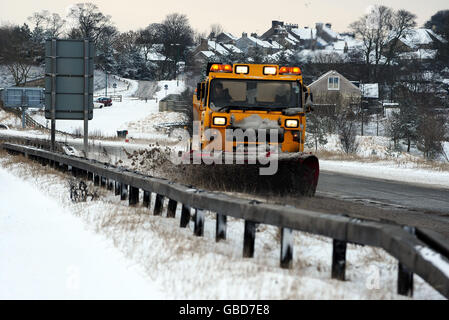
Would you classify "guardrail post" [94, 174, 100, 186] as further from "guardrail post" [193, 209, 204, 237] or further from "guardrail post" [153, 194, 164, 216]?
"guardrail post" [193, 209, 204, 237]

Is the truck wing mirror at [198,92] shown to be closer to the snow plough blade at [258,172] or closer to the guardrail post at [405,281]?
the snow plough blade at [258,172]

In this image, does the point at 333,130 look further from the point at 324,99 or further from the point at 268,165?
the point at 268,165

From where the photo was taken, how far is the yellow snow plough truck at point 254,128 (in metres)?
12.6

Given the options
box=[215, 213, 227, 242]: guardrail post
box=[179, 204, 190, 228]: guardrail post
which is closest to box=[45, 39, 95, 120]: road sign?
box=[179, 204, 190, 228]: guardrail post

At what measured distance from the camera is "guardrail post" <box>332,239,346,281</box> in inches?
244

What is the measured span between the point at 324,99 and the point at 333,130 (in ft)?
81.3

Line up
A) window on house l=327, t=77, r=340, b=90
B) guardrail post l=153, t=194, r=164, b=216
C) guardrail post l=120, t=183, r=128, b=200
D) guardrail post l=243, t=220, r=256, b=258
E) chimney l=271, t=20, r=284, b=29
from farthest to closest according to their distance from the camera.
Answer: chimney l=271, t=20, r=284, b=29, window on house l=327, t=77, r=340, b=90, guardrail post l=120, t=183, r=128, b=200, guardrail post l=153, t=194, r=164, b=216, guardrail post l=243, t=220, r=256, b=258

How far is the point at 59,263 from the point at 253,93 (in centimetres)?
796

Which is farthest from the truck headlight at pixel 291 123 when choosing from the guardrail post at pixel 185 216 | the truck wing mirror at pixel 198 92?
the guardrail post at pixel 185 216

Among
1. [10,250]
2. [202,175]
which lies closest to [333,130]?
[202,175]

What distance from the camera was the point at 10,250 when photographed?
752 cm

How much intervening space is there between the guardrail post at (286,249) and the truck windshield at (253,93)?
750 centimetres

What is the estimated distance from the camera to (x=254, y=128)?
13633mm

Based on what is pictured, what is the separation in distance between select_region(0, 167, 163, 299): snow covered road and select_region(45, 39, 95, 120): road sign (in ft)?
30.4
